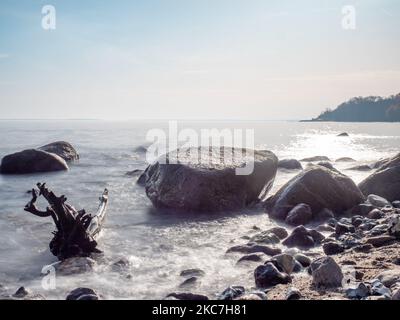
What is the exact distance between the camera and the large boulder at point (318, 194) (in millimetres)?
11625

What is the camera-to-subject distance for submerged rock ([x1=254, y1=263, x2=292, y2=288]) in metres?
6.39

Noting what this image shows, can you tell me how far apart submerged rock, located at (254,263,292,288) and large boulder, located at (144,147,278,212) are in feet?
19.5

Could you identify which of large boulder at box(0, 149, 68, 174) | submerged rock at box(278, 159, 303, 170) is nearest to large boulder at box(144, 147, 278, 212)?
submerged rock at box(278, 159, 303, 170)

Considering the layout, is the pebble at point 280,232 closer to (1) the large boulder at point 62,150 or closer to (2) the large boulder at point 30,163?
(2) the large boulder at point 30,163

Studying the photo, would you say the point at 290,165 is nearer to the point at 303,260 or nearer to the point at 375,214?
the point at 375,214

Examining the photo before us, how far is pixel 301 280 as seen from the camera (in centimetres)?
637

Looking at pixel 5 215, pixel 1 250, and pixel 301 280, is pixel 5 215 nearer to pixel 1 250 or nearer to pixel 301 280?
pixel 1 250

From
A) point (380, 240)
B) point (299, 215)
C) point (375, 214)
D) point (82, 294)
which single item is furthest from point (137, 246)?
point (375, 214)

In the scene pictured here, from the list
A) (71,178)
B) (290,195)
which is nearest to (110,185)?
(71,178)

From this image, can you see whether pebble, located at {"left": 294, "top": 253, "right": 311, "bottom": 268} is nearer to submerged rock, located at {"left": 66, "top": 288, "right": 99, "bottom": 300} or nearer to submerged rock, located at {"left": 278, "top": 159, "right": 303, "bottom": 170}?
submerged rock, located at {"left": 66, "top": 288, "right": 99, "bottom": 300}

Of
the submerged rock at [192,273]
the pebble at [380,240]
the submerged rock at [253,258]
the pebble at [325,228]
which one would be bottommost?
the submerged rock at [192,273]

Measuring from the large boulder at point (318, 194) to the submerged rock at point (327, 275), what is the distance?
5488mm

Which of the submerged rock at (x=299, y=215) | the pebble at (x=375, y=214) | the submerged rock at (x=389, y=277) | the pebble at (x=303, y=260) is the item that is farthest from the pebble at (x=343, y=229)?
the submerged rock at (x=389, y=277)

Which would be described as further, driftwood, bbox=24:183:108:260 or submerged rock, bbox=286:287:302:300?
driftwood, bbox=24:183:108:260
